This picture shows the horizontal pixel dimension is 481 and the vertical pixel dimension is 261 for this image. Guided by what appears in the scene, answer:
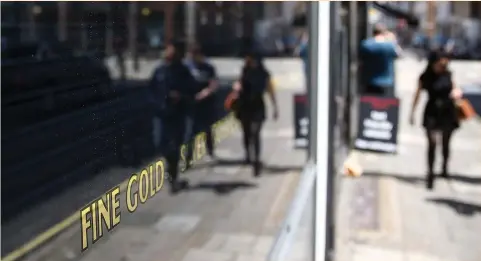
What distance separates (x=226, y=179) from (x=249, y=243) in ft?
0.80

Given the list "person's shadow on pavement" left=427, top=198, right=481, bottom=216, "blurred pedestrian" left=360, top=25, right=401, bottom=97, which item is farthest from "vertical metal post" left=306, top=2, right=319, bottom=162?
"blurred pedestrian" left=360, top=25, right=401, bottom=97

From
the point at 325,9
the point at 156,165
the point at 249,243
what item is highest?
the point at 325,9

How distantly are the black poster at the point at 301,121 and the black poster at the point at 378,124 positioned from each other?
2.10 metres

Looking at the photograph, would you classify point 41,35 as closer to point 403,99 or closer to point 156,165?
point 156,165

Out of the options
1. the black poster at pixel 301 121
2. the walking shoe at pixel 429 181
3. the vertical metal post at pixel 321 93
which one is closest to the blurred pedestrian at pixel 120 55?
the black poster at pixel 301 121

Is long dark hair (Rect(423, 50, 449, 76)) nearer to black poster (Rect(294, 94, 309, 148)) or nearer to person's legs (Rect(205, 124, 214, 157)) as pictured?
black poster (Rect(294, 94, 309, 148))

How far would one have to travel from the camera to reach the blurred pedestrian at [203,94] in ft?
4.81

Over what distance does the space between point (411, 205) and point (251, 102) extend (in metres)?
3.13

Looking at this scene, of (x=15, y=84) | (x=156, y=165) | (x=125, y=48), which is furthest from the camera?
(x=156, y=165)

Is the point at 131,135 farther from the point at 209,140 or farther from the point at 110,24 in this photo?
the point at 209,140

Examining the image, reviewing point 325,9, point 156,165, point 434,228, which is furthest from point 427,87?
point 156,165

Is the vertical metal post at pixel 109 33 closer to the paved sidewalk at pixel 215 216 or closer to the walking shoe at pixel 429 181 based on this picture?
the paved sidewalk at pixel 215 216

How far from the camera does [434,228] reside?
450 cm

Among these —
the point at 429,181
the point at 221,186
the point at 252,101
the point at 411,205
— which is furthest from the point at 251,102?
the point at 429,181
